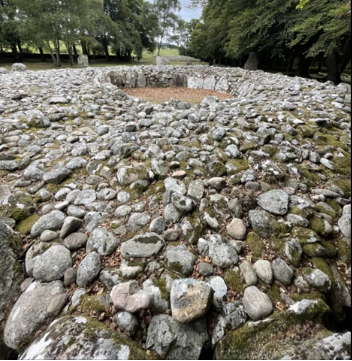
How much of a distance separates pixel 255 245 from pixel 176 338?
0.96 metres

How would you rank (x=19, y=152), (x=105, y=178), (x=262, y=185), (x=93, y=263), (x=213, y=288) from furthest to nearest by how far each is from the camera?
1. (x=19, y=152)
2. (x=105, y=178)
3. (x=262, y=185)
4. (x=93, y=263)
5. (x=213, y=288)

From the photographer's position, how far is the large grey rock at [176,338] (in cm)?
122

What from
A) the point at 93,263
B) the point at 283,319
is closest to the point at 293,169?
the point at 283,319

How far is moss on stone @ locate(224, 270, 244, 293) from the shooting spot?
4.94 ft

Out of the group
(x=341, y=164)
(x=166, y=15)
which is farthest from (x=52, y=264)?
(x=166, y=15)

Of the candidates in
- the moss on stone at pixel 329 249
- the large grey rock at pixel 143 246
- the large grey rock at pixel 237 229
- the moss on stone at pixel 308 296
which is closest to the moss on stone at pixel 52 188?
the large grey rock at pixel 143 246

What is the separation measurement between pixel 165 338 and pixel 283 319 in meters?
0.75

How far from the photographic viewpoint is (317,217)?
1.88 meters

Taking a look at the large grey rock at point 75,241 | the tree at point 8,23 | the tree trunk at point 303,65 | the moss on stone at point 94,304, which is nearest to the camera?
the moss on stone at point 94,304

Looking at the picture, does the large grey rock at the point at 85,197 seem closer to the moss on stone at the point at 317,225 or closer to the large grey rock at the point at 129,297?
the large grey rock at the point at 129,297

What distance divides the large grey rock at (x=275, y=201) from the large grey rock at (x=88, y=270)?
64.5 inches

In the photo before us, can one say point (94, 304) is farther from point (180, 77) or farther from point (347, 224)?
point (180, 77)

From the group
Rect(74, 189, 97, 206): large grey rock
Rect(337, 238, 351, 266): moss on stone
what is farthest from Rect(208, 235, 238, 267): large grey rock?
Rect(74, 189, 97, 206): large grey rock

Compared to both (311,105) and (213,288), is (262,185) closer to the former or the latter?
(213,288)
